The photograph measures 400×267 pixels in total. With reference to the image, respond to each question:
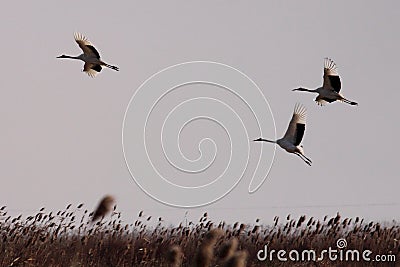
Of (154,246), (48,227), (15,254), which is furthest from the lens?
(154,246)

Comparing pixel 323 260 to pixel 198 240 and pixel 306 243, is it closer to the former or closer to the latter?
pixel 306 243

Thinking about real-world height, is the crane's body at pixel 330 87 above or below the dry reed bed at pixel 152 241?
above

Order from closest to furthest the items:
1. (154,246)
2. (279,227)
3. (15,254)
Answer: (15,254)
(154,246)
(279,227)

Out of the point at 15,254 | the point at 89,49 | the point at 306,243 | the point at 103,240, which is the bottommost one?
the point at 15,254

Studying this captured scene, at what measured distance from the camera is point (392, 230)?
13500 mm

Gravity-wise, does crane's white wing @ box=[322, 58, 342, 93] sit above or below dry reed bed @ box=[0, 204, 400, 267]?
above

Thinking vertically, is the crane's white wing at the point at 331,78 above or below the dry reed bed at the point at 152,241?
above

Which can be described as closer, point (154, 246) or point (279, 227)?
point (154, 246)

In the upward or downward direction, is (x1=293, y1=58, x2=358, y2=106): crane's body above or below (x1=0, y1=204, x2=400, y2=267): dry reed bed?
above

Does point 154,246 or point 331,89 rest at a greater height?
point 331,89

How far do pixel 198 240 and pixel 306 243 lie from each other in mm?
1458

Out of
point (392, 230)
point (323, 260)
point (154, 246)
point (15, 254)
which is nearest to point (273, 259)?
point (323, 260)

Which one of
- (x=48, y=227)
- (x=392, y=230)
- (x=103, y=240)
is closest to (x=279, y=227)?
(x=392, y=230)

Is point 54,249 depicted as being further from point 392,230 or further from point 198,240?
point 392,230
